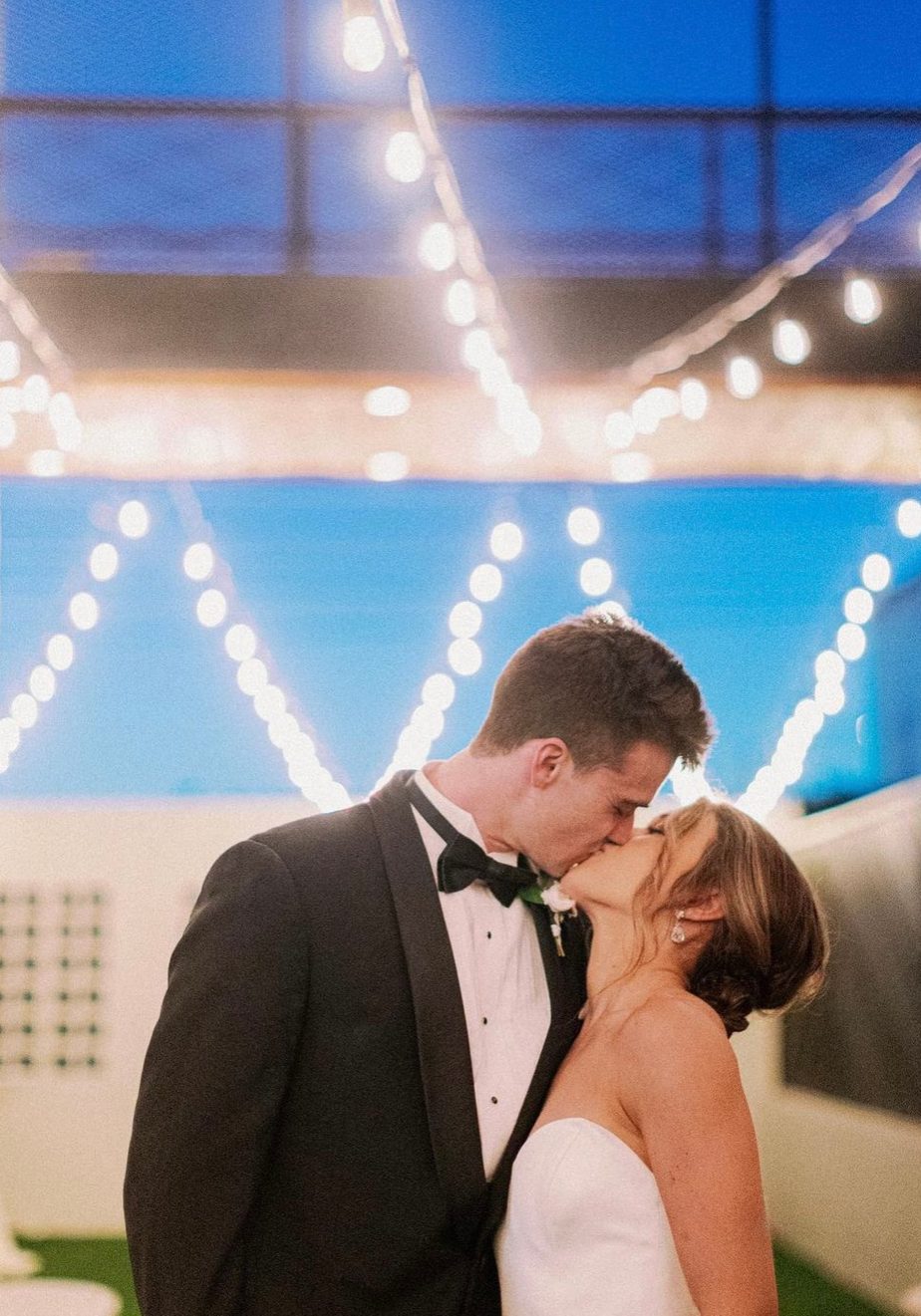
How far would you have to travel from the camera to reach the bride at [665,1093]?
171 centimetres

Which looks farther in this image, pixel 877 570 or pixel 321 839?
pixel 877 570

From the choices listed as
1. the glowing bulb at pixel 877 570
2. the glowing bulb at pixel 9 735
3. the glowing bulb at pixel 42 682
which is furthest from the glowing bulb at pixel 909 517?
the glowing bulb at pixel 9 735

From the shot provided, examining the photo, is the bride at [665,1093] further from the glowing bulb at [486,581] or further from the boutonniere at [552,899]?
the glowing bulb at [486,581]

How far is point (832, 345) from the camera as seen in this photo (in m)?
5.47

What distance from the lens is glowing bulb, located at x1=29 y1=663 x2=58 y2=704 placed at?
18.7 feet

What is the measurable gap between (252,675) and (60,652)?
741 millimetres

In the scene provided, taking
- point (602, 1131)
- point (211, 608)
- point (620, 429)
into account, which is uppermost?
point (620, 429)

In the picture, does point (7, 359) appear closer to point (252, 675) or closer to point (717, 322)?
point (252, 675)

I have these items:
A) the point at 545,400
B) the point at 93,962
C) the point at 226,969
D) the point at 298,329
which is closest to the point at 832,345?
the point at 545,400

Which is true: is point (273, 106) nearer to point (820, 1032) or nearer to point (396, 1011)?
point (820, 1032)

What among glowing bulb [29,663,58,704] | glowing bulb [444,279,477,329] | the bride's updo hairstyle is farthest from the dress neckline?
glowing bulb [29,663,58,704]

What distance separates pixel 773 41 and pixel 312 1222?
4846 mm

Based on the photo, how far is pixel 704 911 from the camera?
2.02m

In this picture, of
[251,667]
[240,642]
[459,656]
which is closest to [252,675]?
[251,667]
